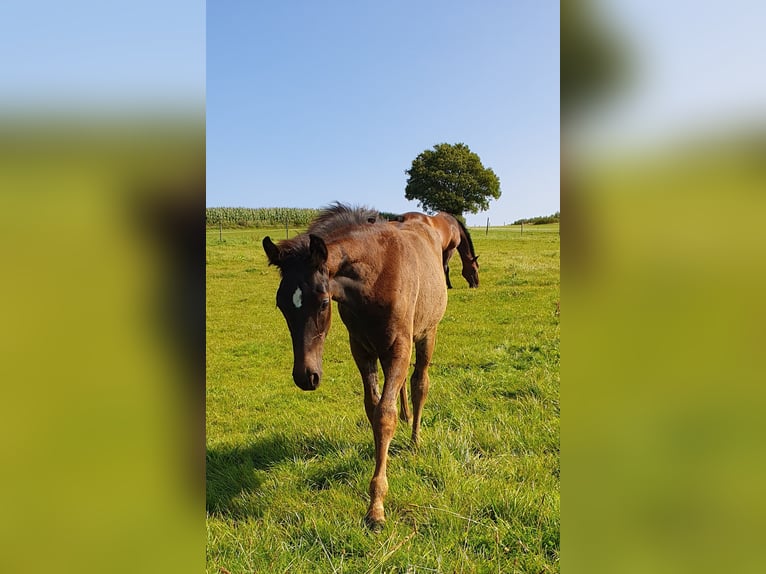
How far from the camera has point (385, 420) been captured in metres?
3.13

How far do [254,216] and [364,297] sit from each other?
2289 centimetres

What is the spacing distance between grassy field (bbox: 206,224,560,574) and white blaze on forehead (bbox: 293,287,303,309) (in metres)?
0.57

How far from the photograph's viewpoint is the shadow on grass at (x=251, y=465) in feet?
10.00

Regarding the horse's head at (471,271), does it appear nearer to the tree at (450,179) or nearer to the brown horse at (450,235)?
the brown horse at (450,235)

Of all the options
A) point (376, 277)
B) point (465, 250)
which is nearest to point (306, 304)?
point (376, 277)

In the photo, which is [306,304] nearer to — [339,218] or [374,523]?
[339,218]

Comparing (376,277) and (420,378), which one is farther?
(420,378)

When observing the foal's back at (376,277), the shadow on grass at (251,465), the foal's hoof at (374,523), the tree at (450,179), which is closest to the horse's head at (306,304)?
the foal's back at (376,277)

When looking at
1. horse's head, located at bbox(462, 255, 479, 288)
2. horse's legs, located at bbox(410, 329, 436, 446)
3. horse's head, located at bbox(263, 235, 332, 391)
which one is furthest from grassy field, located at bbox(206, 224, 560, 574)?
horse's head, located at bbox(462, 255, 479, 288)

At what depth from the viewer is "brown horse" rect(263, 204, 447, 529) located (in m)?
2.61

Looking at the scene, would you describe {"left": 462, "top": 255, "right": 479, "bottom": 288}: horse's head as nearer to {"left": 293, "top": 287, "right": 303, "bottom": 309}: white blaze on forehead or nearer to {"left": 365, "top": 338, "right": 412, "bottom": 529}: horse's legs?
{"left": 365, "top": 338, "right": 412, "bottom": 529}: horse's legs
